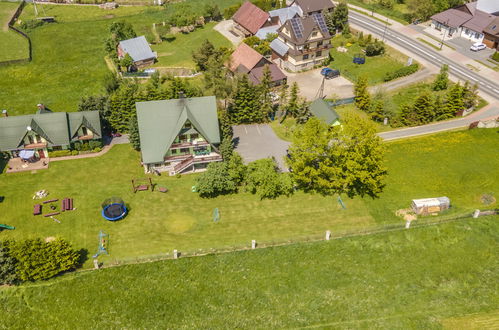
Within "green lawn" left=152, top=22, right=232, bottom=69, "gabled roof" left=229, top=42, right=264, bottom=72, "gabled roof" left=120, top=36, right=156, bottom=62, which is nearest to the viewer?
"gabled roof" left=229, top=42, right=264, bottom=72

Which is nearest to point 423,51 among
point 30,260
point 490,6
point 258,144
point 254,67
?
point 490,6

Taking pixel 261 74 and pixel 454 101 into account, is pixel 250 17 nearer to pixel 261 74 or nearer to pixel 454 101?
pixel 261 74

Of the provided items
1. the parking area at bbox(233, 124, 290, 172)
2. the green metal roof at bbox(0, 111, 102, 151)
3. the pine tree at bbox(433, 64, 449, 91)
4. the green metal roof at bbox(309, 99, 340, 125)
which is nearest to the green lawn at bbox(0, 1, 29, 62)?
the green metal roof at bbox(0, 111, 102, 151)

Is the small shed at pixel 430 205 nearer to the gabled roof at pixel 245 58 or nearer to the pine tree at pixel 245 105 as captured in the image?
the pine tree at pixel 245 105

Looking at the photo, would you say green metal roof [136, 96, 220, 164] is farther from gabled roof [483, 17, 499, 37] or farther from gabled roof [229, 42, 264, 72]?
gabled roof [483, 17, 499, 37]

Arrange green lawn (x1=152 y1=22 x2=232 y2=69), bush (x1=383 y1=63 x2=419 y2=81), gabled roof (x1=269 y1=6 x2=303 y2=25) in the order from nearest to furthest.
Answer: bush (x1=383 y1=63 x2=419 y2=81)
green lawn (x1=152 y1=22 x2=232 y2=69)
gabled roof (x1=269 y1=6 x2=303 y2=25)

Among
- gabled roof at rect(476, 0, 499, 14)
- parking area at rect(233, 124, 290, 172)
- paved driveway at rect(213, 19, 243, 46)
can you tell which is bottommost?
parking area at rect(233, 124, 290, 172)

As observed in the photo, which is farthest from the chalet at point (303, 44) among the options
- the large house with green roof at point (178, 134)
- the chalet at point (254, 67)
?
the large house with green roof at point (178, 134)
